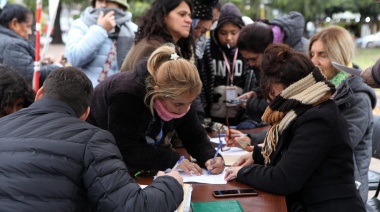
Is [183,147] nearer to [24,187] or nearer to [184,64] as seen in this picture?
[184,64]

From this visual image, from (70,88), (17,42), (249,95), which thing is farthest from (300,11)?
(70,88)

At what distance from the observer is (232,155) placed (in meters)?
2.80

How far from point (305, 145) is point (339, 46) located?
108cm

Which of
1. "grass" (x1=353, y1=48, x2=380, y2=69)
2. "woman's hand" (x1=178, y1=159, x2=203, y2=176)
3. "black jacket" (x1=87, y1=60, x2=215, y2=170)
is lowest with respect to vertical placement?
"grass" (x1=353, y1=48, x2=380, y2=69)

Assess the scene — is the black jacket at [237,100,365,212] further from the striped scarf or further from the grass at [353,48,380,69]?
the grass at [353,48,380,69]

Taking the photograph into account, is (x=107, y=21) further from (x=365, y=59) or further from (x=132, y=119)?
(x=365, y=59)

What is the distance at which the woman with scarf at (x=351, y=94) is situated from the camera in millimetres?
2752

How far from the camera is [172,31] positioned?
3.26 metres

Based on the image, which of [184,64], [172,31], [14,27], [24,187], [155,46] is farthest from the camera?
[14,27]

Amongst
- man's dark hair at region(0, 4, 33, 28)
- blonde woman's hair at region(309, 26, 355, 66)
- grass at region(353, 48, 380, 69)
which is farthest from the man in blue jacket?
grass at region(353, 48, 380, 69)

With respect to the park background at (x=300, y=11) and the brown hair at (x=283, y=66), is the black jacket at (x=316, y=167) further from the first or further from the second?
the park background at (x=300, y=11)

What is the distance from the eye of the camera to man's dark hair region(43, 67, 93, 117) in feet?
5.77

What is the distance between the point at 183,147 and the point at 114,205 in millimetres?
1375

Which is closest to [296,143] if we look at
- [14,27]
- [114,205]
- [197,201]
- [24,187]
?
[197,201]
